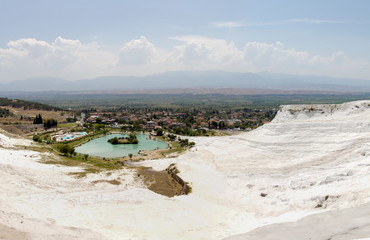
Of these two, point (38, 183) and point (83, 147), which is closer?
point (38, 183)

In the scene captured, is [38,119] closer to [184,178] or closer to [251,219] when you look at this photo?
[184,178]

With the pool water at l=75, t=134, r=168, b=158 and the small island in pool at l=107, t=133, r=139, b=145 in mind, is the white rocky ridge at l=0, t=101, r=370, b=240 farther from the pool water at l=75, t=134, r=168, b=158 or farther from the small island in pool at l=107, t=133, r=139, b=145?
the small island in pool at l=107, t=133, r=139, b=145

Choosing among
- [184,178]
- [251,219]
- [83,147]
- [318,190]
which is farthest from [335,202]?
[83,147]

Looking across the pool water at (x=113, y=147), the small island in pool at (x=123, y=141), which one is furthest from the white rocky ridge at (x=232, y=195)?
the small island in pool at (x=123, y=141)

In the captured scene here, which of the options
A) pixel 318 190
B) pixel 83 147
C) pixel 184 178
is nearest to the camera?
pixel 318 190

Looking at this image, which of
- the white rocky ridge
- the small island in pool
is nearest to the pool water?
the small island in pool

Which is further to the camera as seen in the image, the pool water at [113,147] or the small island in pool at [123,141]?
the small island in pool at [123,141]

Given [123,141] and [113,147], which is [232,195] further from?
[123,141]

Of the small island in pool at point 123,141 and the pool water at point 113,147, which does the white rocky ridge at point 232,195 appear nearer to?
the pool water at point 113,147
